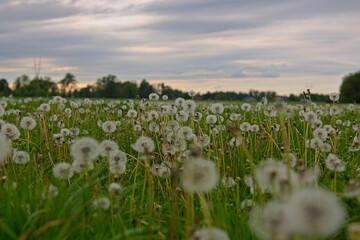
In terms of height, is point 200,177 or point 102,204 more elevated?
point 200,177

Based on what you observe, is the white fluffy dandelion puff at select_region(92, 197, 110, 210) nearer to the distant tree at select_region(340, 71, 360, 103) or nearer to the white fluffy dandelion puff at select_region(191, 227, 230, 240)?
the white fluffy dandelion puff at select_region(191, 227, 230, 240)

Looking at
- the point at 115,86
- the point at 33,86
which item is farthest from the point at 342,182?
the point at 33,86

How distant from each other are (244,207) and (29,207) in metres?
1.47

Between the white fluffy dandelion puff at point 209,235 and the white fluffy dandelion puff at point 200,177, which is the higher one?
the white fluffy dandelion puff at point 200,177

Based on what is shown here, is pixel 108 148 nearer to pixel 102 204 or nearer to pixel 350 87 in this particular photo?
pixel 102 204

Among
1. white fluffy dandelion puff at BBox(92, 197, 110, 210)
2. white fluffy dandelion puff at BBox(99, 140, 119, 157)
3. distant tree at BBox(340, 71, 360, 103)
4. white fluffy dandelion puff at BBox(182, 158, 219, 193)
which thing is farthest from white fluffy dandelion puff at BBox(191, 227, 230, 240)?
distant tree at BBox(340, 71, 360, 103)

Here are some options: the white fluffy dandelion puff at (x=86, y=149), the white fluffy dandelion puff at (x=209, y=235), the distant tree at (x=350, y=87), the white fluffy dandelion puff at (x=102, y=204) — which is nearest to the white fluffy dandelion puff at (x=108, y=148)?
the white fluffy dandelion puff at (x=86, y=149)

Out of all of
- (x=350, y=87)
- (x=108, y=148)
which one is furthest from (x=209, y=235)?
(x=350, y=87)

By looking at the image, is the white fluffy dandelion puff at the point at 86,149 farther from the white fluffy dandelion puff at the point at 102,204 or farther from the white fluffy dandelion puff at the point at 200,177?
the white fluffy dandelion puff at the point at 200,177

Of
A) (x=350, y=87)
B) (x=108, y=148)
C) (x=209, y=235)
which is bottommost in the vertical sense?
(x=350, y=87)

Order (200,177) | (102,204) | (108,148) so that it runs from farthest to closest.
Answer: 1. (108,148)
2. (102,204)
3. (200,177)

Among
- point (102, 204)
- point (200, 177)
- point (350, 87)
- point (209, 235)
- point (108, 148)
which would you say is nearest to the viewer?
point (209, 235)

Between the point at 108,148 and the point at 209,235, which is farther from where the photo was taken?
the point at 108,148

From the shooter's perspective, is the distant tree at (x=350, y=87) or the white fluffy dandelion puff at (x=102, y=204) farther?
the distant tree at (x=350, y=87)
